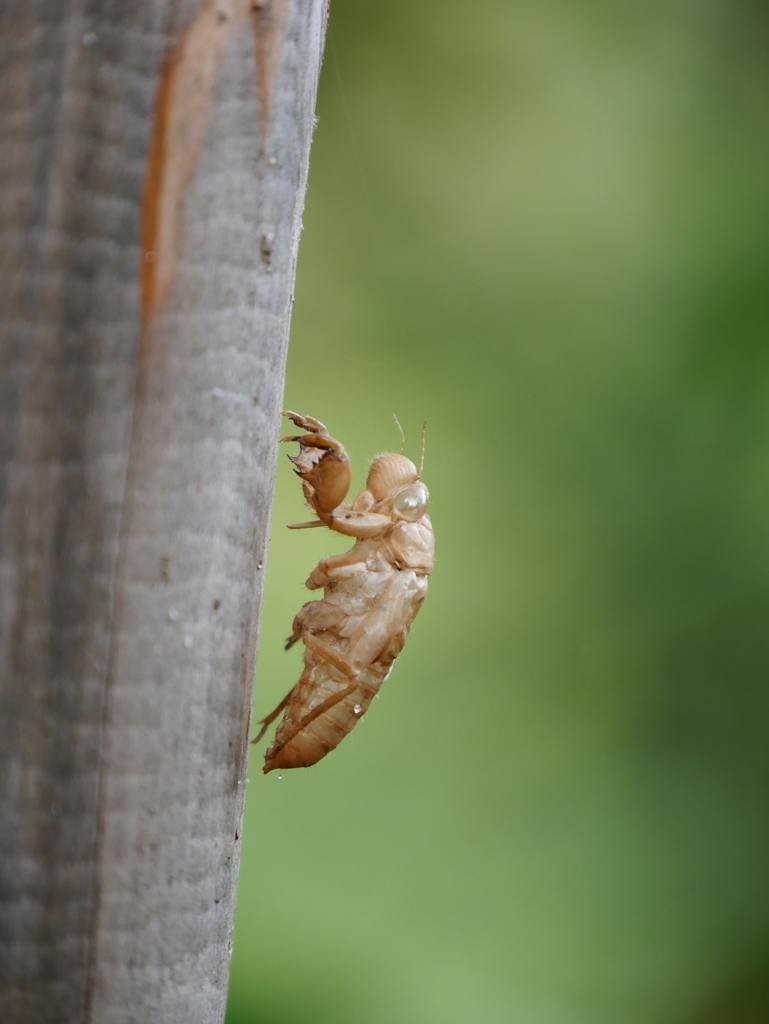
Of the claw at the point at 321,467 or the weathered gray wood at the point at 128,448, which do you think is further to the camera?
the claw at the point at 321,467

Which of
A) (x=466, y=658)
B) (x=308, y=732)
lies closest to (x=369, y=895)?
(x=466, y=658)

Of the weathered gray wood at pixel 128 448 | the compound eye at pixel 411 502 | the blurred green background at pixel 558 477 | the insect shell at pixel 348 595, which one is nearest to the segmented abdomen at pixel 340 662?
the insect shell at pixel 348 595

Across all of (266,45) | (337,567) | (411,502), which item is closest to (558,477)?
(411,502)

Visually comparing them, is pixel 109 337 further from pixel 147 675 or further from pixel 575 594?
pixel 575 594

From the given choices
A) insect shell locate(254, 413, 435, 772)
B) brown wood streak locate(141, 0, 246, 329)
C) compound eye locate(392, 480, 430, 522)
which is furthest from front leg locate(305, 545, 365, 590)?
brown wood streak locate(141, 0, 246, 329)

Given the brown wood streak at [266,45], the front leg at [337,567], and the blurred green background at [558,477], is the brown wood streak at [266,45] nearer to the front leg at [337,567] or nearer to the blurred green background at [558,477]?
the front leg at [337,567]
